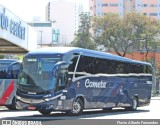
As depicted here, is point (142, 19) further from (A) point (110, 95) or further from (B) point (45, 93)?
(B) point (45, 93)

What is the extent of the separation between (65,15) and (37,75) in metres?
148

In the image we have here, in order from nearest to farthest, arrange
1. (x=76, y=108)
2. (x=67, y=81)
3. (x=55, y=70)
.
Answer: (x=55, y=70)
(x=67, y=81)
(x=76, y=108)

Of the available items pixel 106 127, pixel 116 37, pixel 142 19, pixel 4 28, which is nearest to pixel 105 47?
pixel 116 37

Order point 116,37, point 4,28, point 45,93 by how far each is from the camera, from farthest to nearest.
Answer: point 116,37 < point 4,28 < point 45,93

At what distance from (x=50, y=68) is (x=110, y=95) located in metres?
5.56

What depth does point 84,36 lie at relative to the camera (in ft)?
234

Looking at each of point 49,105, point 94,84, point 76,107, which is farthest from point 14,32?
point 49,105

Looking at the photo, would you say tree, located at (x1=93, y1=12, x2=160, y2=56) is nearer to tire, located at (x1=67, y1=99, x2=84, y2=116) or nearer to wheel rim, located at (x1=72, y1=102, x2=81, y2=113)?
tire, located at (x1=67, y1=99, x2=84, y2=116)

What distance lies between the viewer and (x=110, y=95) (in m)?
23.0

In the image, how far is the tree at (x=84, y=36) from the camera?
6988cm

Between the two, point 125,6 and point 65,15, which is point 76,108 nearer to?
point 125,6

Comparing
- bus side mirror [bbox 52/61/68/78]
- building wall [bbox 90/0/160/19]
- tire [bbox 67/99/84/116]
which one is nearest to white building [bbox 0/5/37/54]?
tire [bbox 67/99/84/116]

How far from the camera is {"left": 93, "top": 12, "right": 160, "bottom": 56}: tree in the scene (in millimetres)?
67000

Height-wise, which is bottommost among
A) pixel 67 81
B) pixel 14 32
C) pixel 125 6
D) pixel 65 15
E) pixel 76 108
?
pixel 76 108
